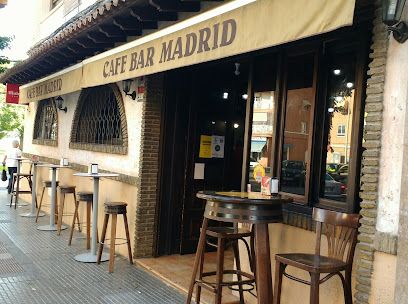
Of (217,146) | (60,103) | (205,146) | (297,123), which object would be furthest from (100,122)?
(297,123)

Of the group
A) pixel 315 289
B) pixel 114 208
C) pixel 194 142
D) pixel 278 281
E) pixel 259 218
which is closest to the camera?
pixel 315 289

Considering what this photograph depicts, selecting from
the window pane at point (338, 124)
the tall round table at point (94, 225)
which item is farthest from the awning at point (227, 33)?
the tall round table at point (94, 225)

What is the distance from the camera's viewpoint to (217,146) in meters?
7.13

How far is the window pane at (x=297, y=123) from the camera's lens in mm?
4426

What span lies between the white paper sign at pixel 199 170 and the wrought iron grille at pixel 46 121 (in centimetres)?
507

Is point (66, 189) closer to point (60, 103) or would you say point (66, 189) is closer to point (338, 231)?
point (60, 103)

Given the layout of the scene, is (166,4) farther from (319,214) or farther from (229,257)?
(229,257)

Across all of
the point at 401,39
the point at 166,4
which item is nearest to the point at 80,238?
the point at 166,4

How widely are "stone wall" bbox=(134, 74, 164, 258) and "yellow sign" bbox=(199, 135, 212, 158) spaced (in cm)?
76

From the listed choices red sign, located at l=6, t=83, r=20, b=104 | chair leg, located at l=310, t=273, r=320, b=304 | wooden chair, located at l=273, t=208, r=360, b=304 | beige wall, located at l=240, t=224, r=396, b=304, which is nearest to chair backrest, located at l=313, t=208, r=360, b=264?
wooden chair, located at l=273, t=208, r=360, b=304

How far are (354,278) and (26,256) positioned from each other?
4.91 m

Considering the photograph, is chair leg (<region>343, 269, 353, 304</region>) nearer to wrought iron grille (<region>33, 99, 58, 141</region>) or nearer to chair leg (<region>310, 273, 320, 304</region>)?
chair leg (<region>310, 273, 320, 304</region>)

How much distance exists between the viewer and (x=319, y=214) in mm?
3646

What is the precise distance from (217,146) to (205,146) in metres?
0.22
